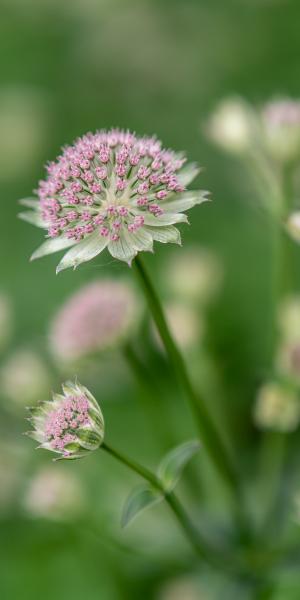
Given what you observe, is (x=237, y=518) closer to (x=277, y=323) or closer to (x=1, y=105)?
(x=277, y=323)

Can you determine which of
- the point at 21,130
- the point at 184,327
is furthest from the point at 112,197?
the point at 21,130

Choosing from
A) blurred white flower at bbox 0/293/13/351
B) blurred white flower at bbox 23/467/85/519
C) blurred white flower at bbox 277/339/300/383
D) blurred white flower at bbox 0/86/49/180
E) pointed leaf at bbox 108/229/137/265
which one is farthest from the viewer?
blurred white flower at bbox 0/86/49/180

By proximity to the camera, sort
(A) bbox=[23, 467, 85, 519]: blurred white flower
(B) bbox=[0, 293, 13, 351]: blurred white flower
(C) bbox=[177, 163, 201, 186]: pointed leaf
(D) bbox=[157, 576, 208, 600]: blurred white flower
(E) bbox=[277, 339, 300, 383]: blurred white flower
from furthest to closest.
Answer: (B) bbox=[0, 293, 13, 351]: blurred white flower → (D) bbox=[157, 576, 208, 600]: blurred white flower → (A) bbox=[23, 467, 85, 519]: blurred white flower → (E) bbox=[277, 339, 300, 383]: blurred white flower → (C) bbox=[177, 163, 201, 186]: pointed leaf

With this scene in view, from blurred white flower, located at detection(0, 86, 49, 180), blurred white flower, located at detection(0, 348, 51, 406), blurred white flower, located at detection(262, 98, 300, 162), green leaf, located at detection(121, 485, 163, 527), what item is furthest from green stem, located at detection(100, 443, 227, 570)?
blurred white flower, located at detection(0, 86, 49, 180)

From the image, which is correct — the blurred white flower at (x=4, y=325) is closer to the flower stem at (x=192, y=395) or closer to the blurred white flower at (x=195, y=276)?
the blurred white flower at (x=195, y=276)

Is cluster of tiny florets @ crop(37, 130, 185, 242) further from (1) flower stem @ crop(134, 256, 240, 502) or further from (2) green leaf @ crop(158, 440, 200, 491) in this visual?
(2) green leaf @ crop(158, 440, 200, 491)

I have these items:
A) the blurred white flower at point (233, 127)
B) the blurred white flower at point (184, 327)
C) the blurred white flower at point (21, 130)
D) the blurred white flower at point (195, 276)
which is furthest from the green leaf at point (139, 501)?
the blurred white flower at point (21, 130)
